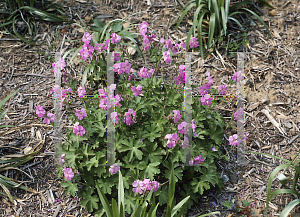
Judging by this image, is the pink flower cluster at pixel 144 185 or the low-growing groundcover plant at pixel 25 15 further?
the low-growing groundcover plant at pixel 25 15

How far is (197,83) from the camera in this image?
12.5 ft

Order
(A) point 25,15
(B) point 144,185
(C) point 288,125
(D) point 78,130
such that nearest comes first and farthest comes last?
(B) point 144,185, (D) point 78,130, (C) point 288,125, (A) point 25,15

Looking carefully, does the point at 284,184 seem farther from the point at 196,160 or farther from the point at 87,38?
the point at 87,38

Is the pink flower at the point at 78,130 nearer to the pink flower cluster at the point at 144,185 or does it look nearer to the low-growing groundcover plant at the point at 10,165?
the pink flower cluster at the point at 144,185

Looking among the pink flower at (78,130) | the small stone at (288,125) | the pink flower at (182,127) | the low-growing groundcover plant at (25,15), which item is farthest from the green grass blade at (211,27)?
the pink flower at (78,130)

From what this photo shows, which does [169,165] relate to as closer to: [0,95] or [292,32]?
[0,95]

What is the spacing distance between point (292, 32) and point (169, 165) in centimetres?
Result: 269

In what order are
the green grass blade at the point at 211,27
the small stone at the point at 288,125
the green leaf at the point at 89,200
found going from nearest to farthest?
the green leaf at the point at 89,200 → the small stone at the point at 288,125 → the green grass blade at the point at 211,27

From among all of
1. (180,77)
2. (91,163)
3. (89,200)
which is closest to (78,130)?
(91,163)

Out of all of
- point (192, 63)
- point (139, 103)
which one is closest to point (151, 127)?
point (139, 103)

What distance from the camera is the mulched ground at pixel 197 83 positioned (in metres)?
3.04

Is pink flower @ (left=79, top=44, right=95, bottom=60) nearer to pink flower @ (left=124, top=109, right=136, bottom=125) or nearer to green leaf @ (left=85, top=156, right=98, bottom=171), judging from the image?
pink flower @ (left=124, top=109, right=136, bottom=125)

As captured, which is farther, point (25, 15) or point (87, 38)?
point (25, 15)

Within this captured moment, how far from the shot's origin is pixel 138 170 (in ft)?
8.92
